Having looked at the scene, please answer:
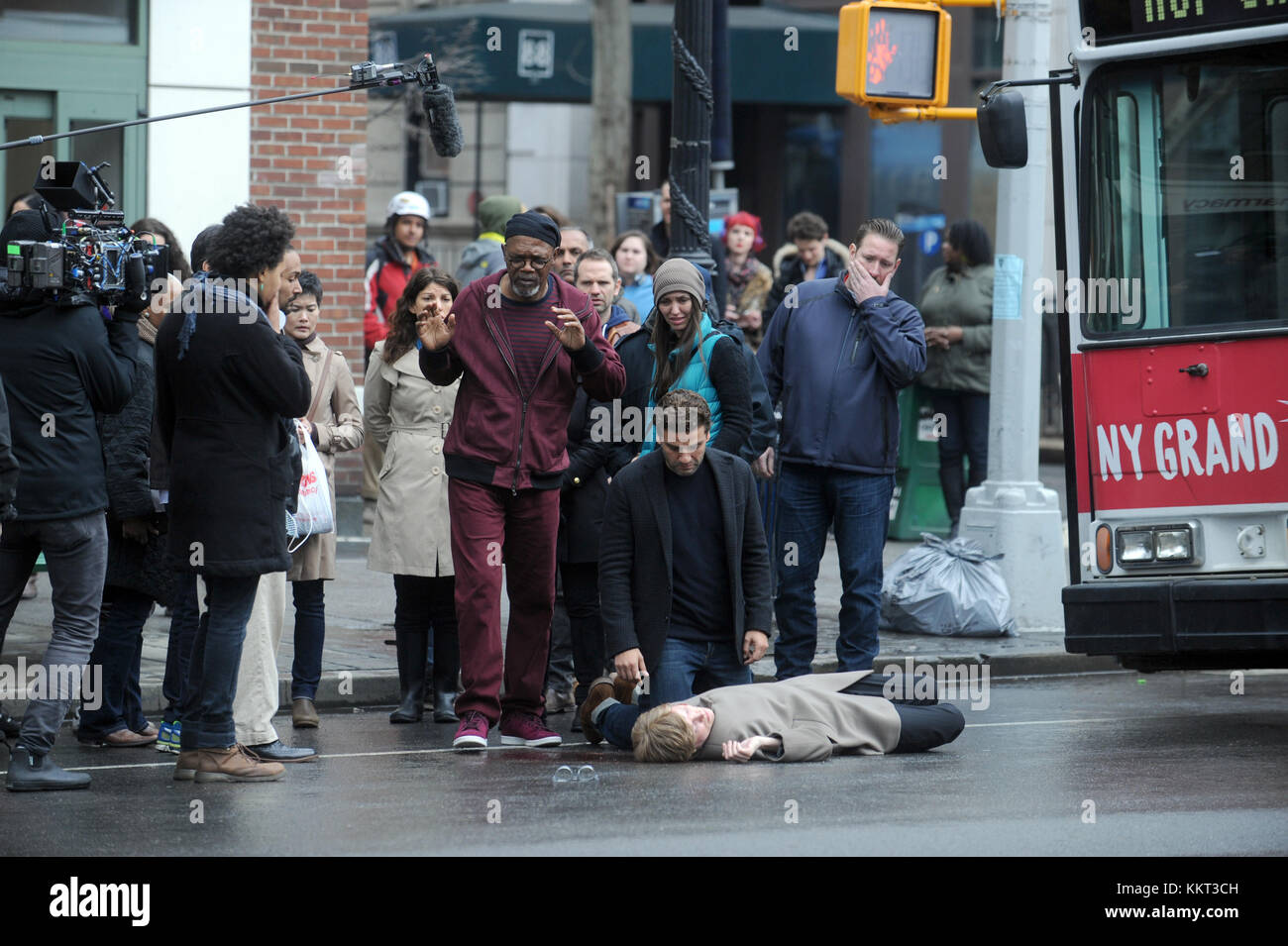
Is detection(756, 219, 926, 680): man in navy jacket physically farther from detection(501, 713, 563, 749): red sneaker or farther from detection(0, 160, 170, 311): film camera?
detection(0, 160, 170, 311): film camera

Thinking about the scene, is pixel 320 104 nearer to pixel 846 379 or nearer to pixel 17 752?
pixel 846 379

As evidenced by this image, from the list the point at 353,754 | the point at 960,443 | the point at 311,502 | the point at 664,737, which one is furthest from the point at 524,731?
the point at 960,443

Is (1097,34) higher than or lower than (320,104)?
lower

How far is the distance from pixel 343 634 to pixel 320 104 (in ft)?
13.8

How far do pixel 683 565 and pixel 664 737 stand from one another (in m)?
0.80

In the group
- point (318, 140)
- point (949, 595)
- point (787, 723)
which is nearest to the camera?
point (787, 723)

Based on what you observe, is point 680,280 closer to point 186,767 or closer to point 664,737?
point 664,737

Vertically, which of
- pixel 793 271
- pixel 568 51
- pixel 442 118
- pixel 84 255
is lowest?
pixel 84 255

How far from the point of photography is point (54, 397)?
706 cm

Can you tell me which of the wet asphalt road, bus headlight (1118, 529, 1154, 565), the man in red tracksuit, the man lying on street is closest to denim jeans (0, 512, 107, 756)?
the wet asphalt road

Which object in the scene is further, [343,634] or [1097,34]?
[343,634]

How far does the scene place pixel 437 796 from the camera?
22.5ft
